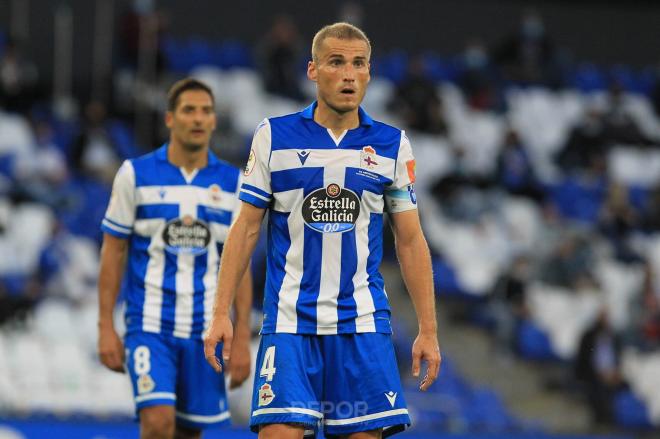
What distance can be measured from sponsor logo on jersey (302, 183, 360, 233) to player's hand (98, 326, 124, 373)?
2.24m

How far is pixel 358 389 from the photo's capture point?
5.71 m

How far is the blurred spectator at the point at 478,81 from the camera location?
20.5 meters

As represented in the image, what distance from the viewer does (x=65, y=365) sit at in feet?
39.7

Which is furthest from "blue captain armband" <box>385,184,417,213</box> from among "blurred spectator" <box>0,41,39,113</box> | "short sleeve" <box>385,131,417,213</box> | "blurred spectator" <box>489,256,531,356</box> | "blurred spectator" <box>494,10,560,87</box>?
"blurred spectator" <box>494,10,560,87</box>

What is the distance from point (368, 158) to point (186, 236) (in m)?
2.11

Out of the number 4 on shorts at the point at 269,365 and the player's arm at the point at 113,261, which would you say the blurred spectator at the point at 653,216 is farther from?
the number 4 on shorts at the point at 269,365

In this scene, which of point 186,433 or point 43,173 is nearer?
point 186,433

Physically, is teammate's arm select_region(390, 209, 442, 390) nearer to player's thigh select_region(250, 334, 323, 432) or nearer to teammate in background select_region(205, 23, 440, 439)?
teammate in background select_region(205, 23, 440, 439)

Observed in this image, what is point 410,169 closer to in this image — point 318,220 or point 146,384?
point 318,220

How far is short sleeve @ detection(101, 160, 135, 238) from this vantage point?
7605 millimetres

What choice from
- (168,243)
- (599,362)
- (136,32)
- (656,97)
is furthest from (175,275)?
(656,97)

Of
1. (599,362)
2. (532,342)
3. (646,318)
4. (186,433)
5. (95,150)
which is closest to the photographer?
(186,433)

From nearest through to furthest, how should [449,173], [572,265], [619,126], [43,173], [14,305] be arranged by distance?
[14,305] → [43,173] → [572,265] → [449,173] → [619,126]

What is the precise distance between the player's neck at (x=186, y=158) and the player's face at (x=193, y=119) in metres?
0.03
